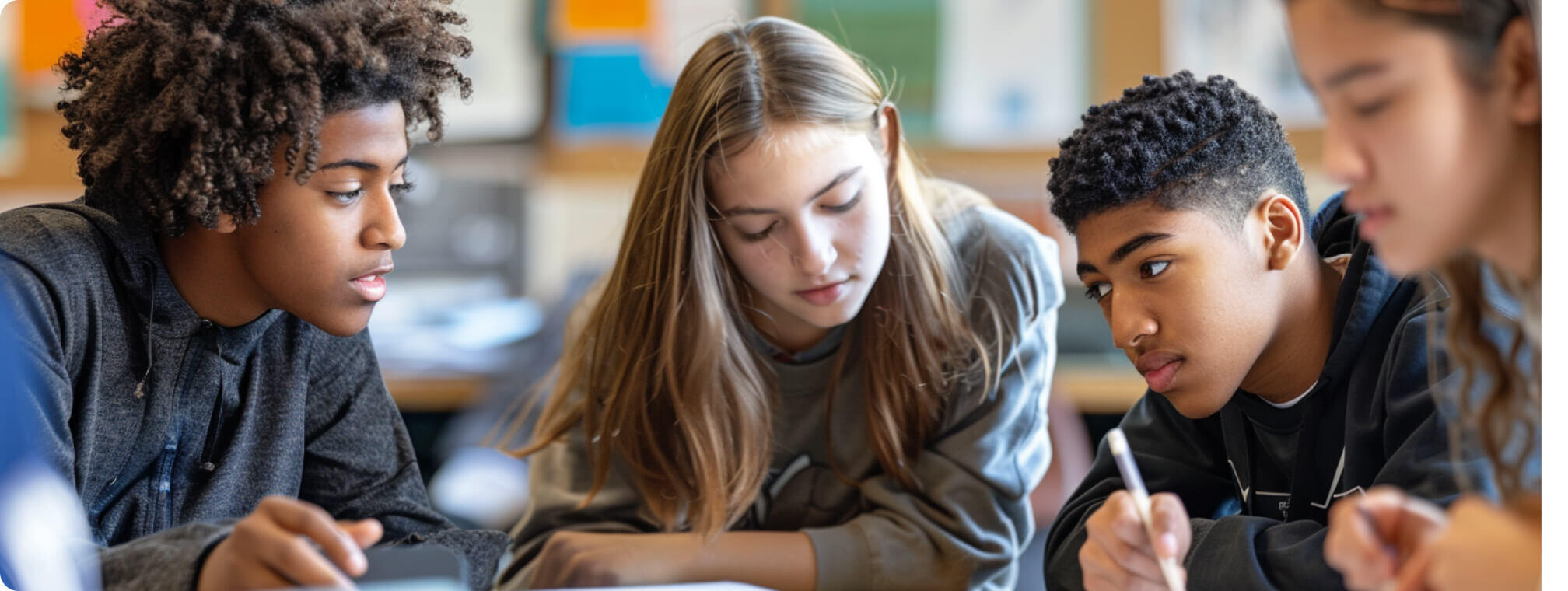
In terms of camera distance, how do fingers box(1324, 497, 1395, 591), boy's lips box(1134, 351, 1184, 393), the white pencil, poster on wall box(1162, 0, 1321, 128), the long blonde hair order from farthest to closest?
poster on wall box(1162, 0, 1321, 128) → the long blonde hair → boy's lips box(1134, 351, 1184, 393) → the white pencil → fingers box(1324, 497, 1395, 591)

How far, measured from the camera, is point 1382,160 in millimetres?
488

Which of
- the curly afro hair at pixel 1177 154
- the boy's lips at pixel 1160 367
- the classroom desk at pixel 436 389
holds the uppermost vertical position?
the curly afro hair at pixel 1177 154

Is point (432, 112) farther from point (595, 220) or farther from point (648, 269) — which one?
point (595, 220)

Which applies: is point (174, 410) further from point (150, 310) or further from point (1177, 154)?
point (1177, 154)

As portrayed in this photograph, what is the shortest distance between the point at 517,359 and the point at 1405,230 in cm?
177

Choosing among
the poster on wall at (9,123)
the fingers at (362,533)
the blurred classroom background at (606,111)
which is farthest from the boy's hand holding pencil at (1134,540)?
the poster on wall at (9,123)

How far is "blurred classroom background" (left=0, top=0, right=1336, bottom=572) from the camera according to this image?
7.54ft

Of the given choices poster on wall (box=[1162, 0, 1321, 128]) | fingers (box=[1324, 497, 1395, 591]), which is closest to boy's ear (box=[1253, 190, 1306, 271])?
fingers (box=[1324, 497, 1395, 591])

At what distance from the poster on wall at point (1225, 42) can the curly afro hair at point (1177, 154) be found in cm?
154

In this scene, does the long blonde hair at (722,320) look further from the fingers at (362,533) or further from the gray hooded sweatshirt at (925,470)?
the fingers at (362,533)

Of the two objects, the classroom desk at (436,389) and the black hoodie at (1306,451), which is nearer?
the black hoodie at (1306,451)

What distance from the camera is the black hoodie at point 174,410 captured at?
29.2 inches

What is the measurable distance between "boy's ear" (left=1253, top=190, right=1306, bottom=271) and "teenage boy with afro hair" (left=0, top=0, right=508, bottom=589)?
0.57 meters

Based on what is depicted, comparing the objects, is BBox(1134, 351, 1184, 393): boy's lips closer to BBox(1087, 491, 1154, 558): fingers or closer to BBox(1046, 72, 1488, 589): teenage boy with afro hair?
BBox(1046, 72, 1488, 589): teenage boy with afro hair
